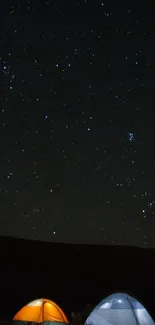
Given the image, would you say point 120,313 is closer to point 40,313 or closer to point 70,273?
point 40,313

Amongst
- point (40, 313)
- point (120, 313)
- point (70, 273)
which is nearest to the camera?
point (120, 313)

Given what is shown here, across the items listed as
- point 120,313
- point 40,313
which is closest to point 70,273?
point 40,313

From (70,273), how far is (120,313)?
577 inches

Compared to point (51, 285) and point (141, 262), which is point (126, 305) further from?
point (141, 262)

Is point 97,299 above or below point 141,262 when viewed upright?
below

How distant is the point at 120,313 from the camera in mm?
9109

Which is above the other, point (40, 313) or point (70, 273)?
point (70, 273)

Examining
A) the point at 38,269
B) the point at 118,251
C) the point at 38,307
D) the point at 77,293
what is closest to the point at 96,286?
the point at 77,293

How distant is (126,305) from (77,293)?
11.1 m

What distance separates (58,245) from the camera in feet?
89.9

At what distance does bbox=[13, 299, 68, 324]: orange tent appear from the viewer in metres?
9.38

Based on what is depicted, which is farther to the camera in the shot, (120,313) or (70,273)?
(70,273)

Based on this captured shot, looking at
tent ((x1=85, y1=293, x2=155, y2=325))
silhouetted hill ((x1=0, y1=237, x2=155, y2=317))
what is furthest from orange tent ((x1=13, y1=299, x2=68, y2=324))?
silhouetted hill ((x1=0, y1=237, x2=155, y2=317))

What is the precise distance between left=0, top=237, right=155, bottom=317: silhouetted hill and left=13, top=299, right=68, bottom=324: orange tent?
19.0 feet
